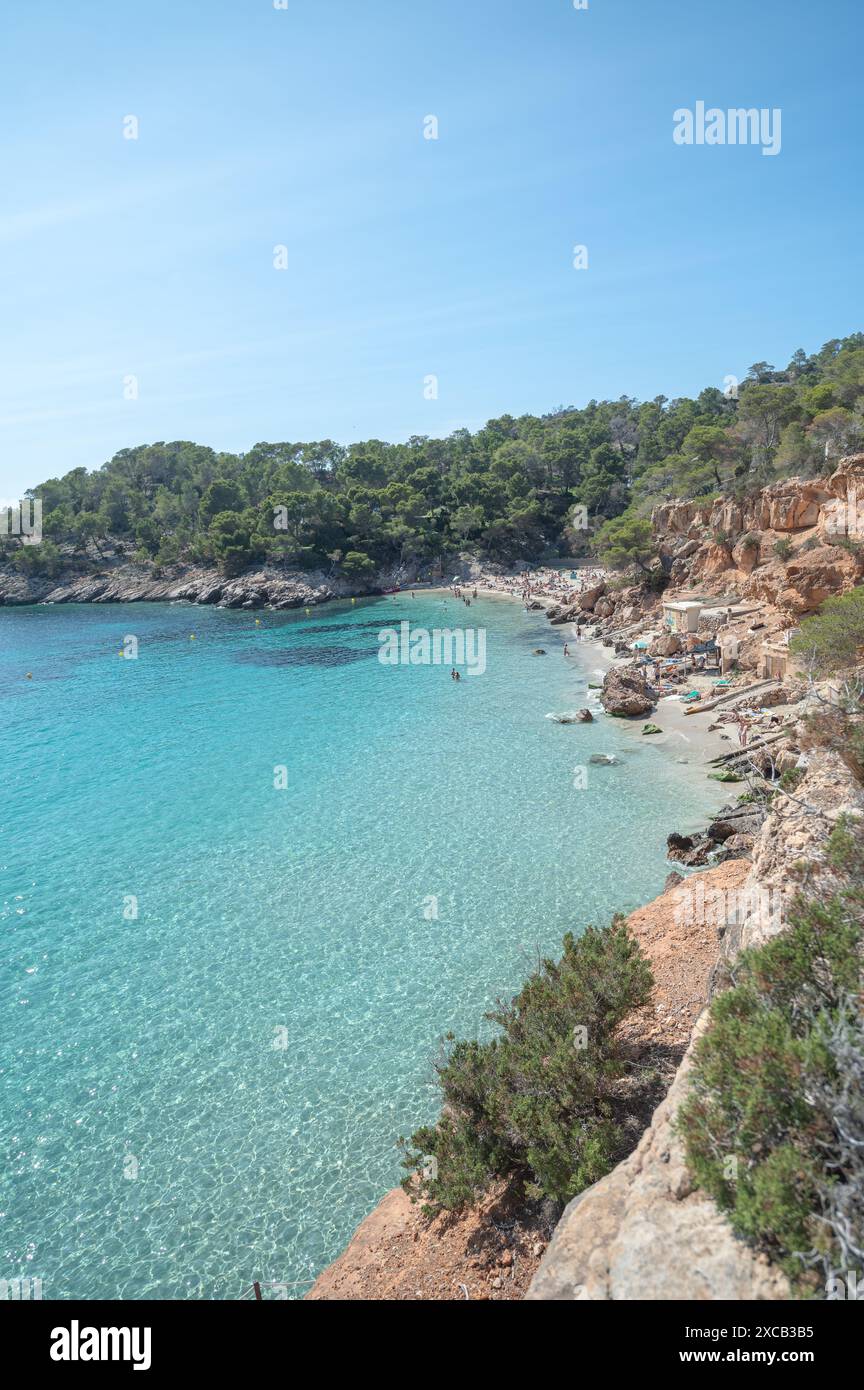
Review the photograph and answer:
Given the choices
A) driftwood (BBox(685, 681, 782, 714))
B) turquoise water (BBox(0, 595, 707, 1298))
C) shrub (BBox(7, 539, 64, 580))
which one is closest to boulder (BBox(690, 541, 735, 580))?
driftwood (BBox(685, 681, 782, 714))

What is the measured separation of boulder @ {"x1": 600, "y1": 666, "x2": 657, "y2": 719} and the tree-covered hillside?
21446 millimetres

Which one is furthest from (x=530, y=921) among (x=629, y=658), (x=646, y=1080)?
(x=629, y=658)

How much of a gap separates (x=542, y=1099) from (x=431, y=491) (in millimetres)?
81316

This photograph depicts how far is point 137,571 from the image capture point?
282 ft

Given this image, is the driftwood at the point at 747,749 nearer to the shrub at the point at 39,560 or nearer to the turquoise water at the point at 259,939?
the turquoise water at the point at 259,939

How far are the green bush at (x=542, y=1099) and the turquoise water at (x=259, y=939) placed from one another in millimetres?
2294

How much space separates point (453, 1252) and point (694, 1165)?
4.54 metres

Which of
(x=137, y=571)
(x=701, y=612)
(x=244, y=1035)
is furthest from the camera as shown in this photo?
(x=137, y=571)

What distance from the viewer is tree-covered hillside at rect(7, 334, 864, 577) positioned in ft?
183

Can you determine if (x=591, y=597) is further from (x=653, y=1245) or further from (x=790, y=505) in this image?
(x=653, y=1245)

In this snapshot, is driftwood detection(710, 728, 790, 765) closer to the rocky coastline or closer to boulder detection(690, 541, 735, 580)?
the rocky coastline
